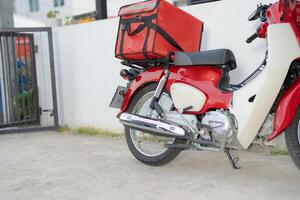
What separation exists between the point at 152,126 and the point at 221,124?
24.8 inches

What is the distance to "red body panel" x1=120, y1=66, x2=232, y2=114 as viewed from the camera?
124 inches

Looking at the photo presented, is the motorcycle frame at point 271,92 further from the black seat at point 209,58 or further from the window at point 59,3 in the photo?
the window at point 59,3

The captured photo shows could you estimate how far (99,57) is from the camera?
5.43m

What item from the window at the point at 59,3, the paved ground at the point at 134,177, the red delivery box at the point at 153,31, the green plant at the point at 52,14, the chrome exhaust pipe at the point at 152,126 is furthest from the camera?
the window at the point at 59,3

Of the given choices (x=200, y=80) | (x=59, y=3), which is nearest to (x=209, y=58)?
(x=200, y=80)

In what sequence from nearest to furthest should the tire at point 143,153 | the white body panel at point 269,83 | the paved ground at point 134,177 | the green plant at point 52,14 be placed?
the white body panel at point 269,83, the paved ground at point 134,177, the tire at point 143,153, the green plant at point 52,14

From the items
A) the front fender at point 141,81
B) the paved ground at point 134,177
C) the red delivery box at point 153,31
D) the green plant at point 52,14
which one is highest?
the green plant at point 52,14

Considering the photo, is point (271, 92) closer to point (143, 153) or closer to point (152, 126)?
point (152, 126)

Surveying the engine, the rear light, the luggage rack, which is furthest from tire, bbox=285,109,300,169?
the rear light

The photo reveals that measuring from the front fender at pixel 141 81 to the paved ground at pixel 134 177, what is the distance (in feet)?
2.02

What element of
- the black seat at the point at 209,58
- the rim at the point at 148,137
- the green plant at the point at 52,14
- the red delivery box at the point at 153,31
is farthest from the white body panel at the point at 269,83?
the green plant at the point at 52,14

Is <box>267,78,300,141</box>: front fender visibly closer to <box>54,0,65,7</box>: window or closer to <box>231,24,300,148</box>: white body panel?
<box>231,24,300,148</box>: white body panel

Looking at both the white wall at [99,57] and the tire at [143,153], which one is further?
the white wall at [99,57]

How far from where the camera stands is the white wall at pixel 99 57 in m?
4.02
